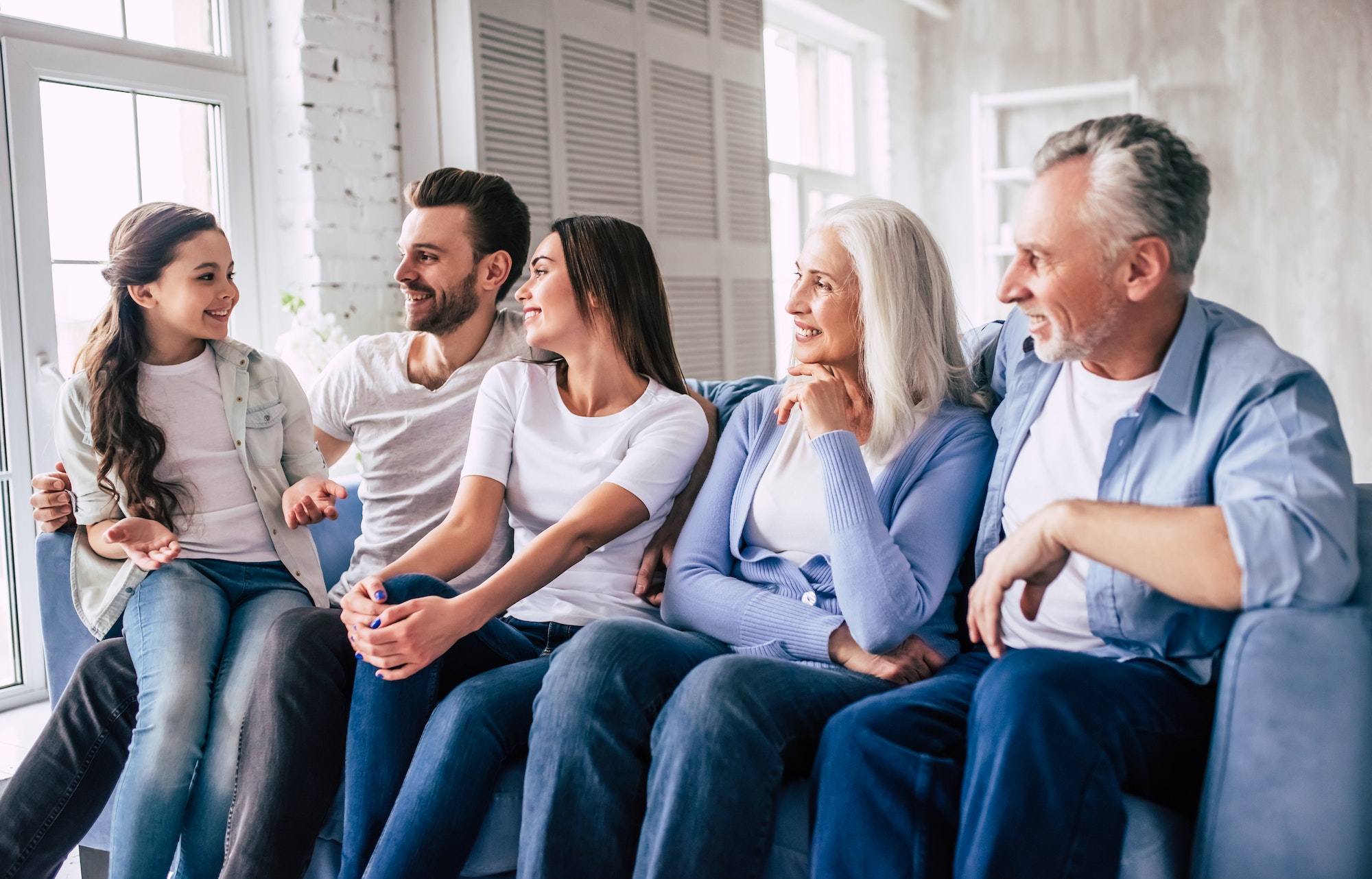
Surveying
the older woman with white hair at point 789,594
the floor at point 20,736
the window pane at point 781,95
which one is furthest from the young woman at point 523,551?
the window pane at point 781,95

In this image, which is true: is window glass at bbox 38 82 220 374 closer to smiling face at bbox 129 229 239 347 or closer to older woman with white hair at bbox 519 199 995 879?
smiling face at bbox 129 229 239 347

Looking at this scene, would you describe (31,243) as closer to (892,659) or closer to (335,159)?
(335,159)

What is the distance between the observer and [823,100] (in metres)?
5.84

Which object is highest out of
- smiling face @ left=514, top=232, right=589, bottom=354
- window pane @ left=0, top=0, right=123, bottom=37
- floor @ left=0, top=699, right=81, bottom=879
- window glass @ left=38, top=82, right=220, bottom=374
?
window pane @ left=0, top=0, right=123, bottom=37

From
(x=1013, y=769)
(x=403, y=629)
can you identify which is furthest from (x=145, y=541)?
(x=1013, y=769)

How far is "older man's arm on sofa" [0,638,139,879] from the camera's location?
5.11 ft

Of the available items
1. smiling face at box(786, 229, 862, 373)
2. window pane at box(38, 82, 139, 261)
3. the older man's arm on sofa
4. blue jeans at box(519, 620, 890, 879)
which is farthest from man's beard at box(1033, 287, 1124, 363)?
window pane at box(38, 82, 139, 261)

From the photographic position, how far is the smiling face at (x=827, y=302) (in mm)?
1646

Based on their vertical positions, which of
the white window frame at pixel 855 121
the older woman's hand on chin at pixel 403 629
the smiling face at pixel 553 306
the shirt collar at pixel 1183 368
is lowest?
the older woman's hand on chin at pixel 403 629

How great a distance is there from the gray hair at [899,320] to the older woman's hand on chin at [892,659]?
0.27 m

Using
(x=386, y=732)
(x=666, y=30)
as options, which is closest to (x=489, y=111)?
(x=666, y=30)

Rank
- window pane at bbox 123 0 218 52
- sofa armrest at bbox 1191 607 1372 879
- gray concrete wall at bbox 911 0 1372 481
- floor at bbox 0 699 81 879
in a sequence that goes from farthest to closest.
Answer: gray concrete wall at bbox 911 0 1372 481
window pane at bbox 123 0 218 52
floor at bbox 0 699 81 879
sofa armrest at bbox 1191 607 1372 879

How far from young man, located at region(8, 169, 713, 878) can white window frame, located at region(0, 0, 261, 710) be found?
1.01 m

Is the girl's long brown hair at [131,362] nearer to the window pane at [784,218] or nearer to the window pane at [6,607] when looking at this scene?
the window pane at [6,607]
